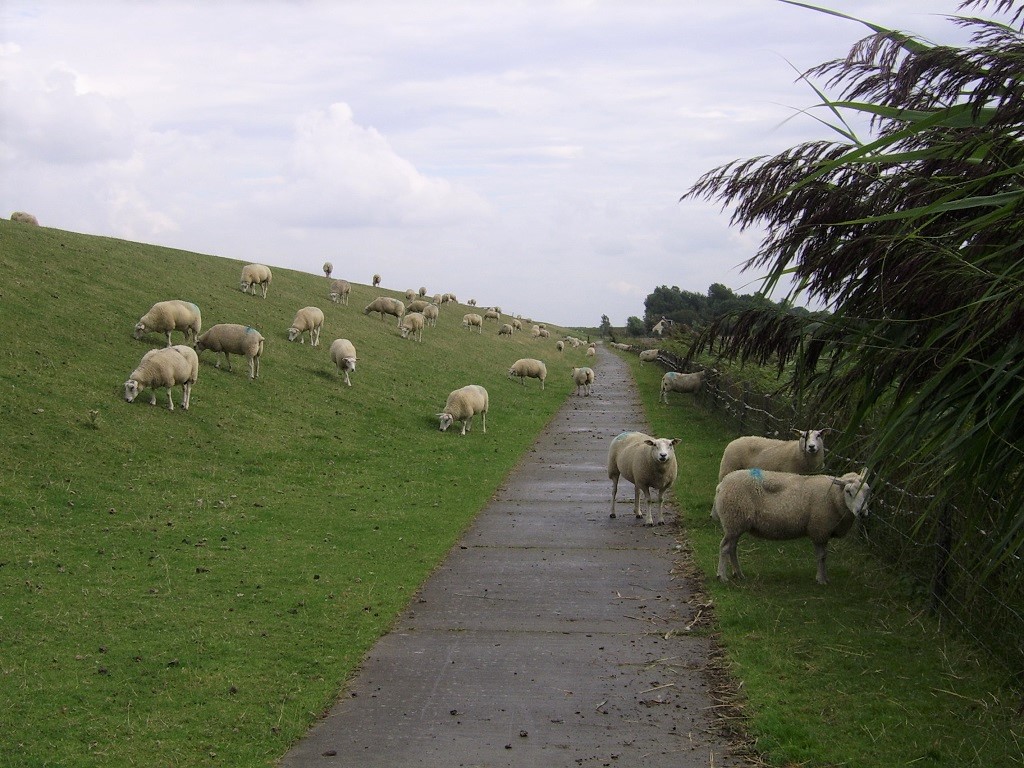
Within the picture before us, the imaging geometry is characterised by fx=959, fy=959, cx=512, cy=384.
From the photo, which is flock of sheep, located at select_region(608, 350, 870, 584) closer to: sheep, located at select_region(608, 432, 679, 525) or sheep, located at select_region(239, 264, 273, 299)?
sheep, located at select_region(608, 432, 679, 525)

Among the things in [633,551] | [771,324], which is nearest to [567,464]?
[633,551]

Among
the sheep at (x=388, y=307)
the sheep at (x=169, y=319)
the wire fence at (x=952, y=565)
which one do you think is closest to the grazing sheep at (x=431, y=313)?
the sheep at (x=388, y=307)

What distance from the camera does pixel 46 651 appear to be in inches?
325

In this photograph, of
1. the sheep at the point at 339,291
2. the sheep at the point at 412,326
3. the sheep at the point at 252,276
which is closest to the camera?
the sheep at the point at 252,276

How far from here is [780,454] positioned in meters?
14.0

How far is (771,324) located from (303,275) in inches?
1967

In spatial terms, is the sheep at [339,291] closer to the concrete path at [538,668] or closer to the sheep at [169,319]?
the sheep at [169,319]

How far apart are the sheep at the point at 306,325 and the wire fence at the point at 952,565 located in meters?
19.8

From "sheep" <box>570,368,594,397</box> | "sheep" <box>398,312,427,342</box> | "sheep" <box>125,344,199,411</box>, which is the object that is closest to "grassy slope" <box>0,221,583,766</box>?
"sheep" <box>125,344,199,411</box>

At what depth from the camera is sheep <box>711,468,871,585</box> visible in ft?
35.3

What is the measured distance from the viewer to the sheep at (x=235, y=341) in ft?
76.9

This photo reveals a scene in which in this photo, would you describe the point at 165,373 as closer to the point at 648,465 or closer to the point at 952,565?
the point at 648,465

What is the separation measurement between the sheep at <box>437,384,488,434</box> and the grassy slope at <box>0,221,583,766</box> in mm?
492

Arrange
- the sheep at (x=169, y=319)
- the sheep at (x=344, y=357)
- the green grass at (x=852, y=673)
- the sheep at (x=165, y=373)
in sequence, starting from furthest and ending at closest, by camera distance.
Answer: the sheep at (x=344, y=357) → the sheep at (x=169, y=319) → the sheep at (x=165, y=373) → the green grass at (x=852, y=673)
